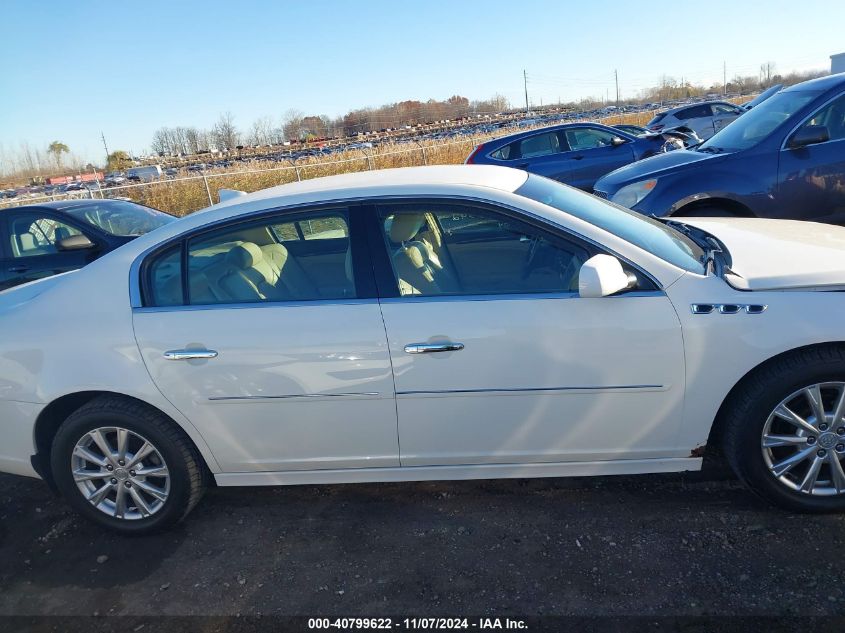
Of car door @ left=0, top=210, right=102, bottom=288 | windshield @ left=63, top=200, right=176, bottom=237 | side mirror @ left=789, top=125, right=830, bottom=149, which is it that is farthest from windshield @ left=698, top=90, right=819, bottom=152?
car door @ left=0, top=210, right=102, bottom=288

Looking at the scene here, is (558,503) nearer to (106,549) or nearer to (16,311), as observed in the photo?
(106,549)

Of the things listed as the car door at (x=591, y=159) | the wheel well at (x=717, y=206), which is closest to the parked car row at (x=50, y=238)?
the wheel well at (x=717, y=206)

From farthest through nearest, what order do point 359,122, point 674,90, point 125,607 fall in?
point 359,122 → point 674,90 → point 125,607

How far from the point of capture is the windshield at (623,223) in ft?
Result: 9.12

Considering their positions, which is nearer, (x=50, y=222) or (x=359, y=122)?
(x=50, y=222)

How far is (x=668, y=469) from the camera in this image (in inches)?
109

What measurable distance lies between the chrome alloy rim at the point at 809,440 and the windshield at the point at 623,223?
0.72 meters

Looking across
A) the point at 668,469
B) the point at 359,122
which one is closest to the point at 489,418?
the point at 668,469

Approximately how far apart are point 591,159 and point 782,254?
8601 mm

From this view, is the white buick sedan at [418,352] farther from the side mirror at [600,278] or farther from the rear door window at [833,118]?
the rear door window at [833,118]

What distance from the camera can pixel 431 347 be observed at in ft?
8.51

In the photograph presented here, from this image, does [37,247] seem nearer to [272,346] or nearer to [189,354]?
[189,354]

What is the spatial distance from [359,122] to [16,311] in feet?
332

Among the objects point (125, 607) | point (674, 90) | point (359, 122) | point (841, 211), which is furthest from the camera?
point (359, 122)
